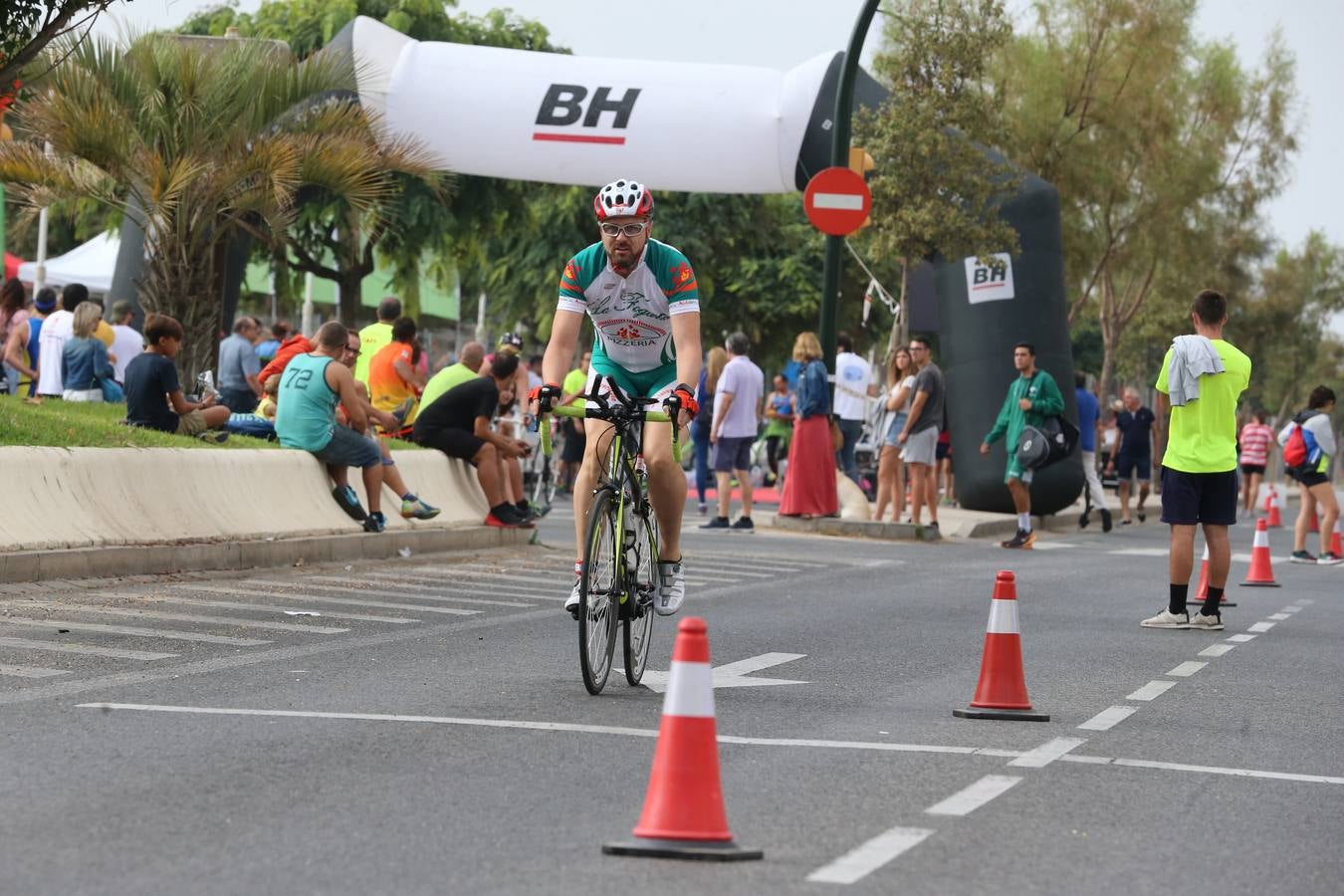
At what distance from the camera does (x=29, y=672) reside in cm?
878

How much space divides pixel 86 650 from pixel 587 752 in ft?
11.3

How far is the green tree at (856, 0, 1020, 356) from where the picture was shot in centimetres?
2391

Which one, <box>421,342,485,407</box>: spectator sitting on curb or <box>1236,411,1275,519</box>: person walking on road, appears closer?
<box>421,342,485,407</box>: spectator sitting on curb

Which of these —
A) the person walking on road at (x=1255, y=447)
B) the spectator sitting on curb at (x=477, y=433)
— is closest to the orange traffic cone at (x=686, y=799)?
the spectator sitting on curb at (x=477, y=433)

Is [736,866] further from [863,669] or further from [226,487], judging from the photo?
[226,487]

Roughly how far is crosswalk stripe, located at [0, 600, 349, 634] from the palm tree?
22.5ft

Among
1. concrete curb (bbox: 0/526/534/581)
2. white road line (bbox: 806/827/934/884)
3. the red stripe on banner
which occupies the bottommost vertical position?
white road line (bbox: 806/827/934/884)

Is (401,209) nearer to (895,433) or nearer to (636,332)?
(895,433)

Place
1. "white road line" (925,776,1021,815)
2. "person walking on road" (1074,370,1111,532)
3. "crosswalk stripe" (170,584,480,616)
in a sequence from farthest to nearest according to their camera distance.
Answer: "person walking on road" (1074,370,1111,532)
"crosswalk stripe" (170,584,480,616)
"white road line" (925,776,1021,815)

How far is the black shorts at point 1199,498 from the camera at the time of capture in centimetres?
1277

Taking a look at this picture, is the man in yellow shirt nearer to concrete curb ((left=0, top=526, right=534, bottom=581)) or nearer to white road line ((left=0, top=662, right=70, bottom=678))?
concrete curb ((left=0, top=526, right=534, bottom=581))

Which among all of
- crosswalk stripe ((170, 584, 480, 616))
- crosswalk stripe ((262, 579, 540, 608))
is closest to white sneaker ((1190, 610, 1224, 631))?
crosswalk stripe ((262, 579, 540, 608))

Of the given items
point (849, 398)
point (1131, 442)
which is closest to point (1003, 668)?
point (849, 398)

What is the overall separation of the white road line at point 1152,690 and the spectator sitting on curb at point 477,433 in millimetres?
8923
